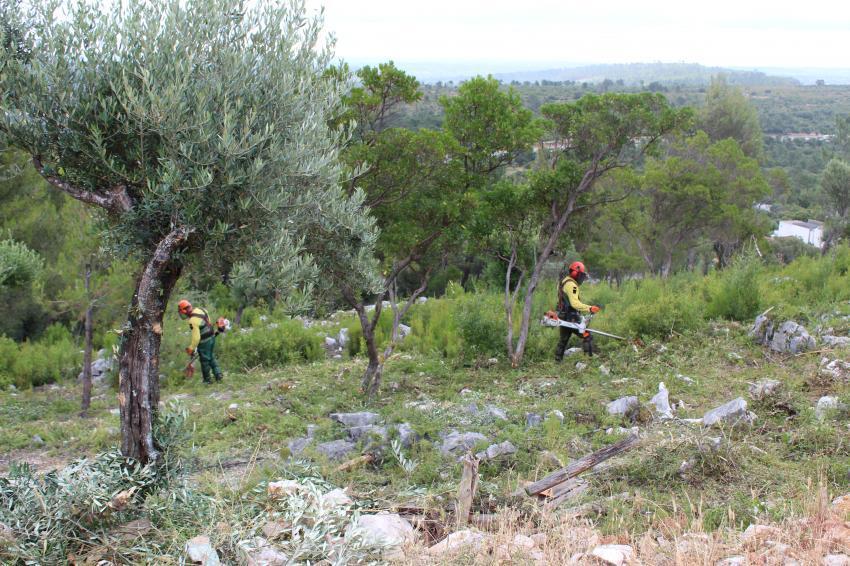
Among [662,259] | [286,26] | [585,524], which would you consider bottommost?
[662,259]

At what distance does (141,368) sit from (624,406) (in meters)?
5.71

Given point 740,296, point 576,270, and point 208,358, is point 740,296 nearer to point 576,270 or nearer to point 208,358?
point 576,270

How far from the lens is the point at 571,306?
11.8m

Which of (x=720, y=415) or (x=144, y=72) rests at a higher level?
(x=144, y=72)

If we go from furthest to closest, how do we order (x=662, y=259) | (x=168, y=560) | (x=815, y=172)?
1. (x=815, y=172)
2. (x=662, y=259)
3. (x=168, y=560)

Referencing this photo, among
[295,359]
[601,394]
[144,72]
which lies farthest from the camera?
[295,359]

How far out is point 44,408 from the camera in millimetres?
12289

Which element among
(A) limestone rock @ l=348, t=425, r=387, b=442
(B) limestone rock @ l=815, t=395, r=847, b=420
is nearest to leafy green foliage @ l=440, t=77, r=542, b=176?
(A) limestone rock @ l=348, t=425, r=387, b=442

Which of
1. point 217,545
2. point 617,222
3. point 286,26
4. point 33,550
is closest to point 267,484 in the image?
point 217,545

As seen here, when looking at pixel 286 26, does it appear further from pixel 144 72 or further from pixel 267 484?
pixel 267 484

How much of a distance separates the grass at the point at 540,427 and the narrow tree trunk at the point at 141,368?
1.72 ft

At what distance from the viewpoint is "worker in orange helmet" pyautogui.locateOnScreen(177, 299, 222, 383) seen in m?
13.0

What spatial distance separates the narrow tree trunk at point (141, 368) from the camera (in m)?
6.02

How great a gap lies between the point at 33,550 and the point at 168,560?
3.37ft
